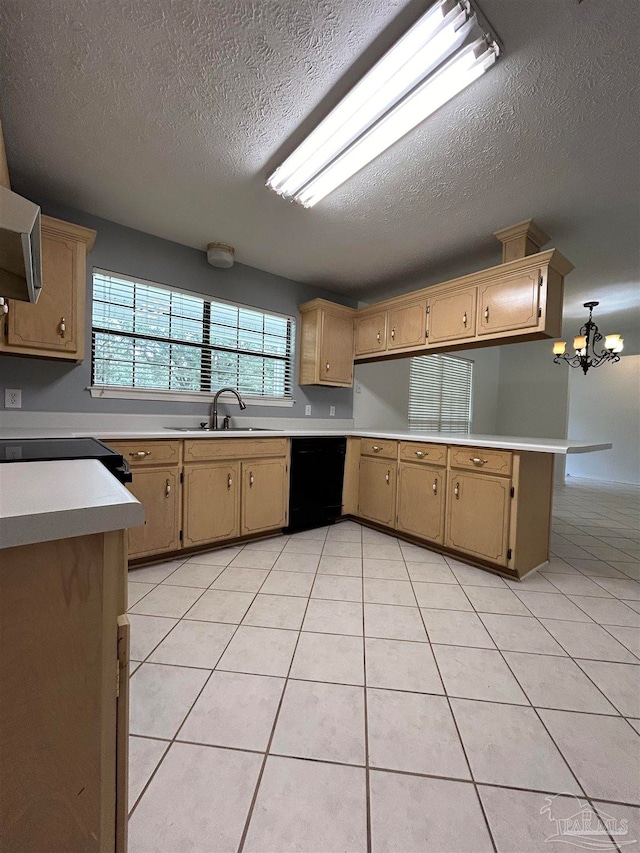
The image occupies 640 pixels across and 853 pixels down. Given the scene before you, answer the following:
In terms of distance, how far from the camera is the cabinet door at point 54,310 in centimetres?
212

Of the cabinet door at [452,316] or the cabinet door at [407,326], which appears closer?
the cabinet door at [452,316]

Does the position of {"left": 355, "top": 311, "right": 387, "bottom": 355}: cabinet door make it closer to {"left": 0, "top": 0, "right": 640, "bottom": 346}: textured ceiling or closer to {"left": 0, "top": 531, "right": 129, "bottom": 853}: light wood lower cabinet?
{"left": 0, "top": 0, "right": 640, "bottom": 346}: textured ceiling

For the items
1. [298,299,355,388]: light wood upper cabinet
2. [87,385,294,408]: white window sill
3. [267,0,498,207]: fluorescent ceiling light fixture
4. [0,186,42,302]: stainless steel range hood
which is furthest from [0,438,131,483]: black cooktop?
[298,299,355,388]: light wood upper cabinet

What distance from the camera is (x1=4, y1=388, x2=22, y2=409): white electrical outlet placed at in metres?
2.31

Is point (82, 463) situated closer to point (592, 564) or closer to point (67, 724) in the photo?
point (67, 724)

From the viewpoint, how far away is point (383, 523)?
10.5 ft

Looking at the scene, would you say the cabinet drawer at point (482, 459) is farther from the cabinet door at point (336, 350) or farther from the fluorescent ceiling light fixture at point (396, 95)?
the fluorescent ceiling light fixture at point (396, 95)

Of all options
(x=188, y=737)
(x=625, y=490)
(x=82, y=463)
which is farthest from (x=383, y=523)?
(x=625, y=490)

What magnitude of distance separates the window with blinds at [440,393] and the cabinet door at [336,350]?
1236 millimetres

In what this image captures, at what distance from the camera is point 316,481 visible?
3207mm

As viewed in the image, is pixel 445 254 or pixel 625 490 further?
pixel 625 490

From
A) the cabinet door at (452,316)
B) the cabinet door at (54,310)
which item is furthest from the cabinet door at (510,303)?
the cabinet door at (54,310)

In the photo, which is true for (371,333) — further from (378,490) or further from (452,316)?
(378,490)

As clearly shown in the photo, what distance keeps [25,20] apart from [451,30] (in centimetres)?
152
